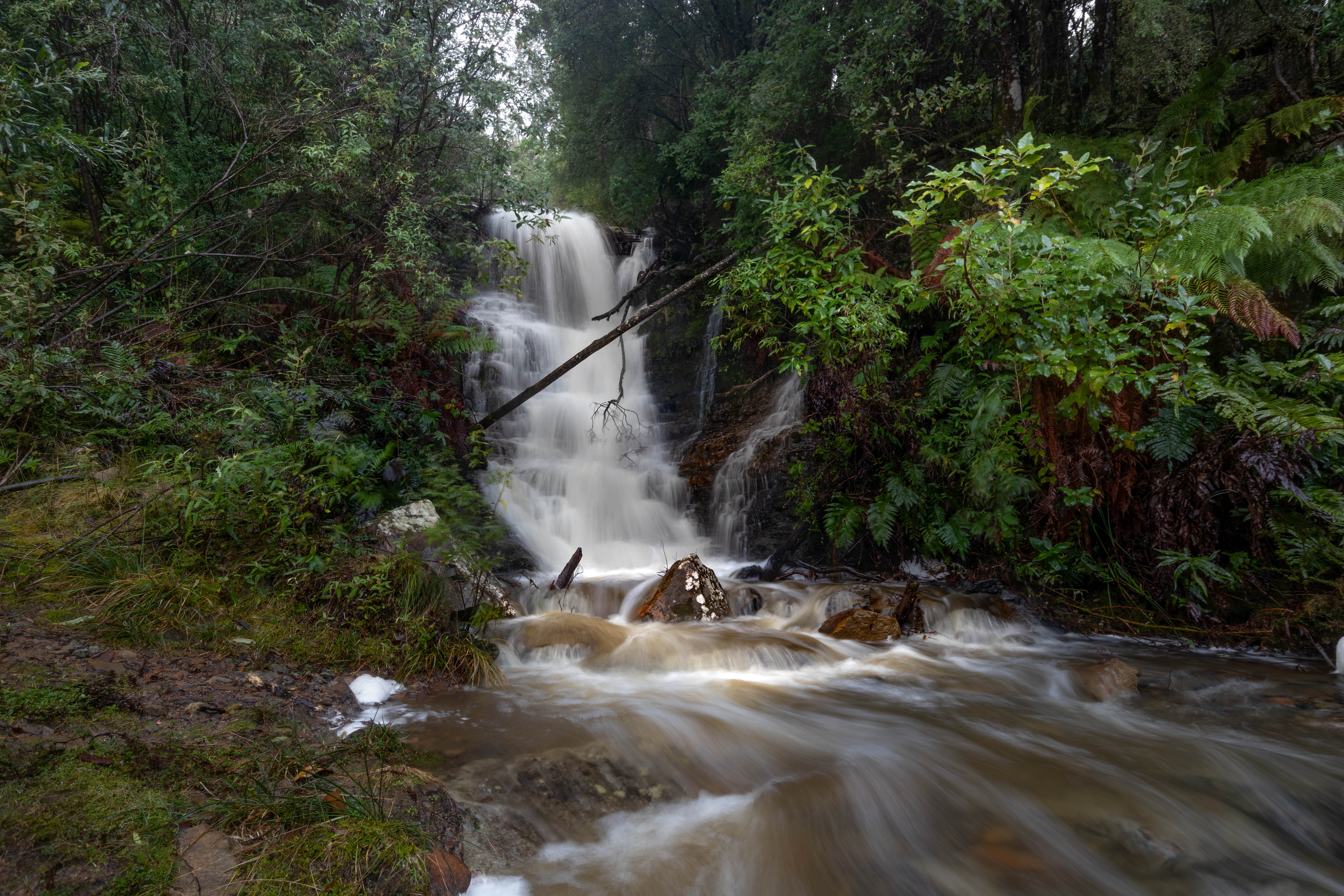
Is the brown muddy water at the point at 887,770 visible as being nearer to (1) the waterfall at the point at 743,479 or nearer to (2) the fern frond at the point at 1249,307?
(2) the fern frond at the point at 1249,307

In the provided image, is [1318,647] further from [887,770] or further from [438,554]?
[438,554]

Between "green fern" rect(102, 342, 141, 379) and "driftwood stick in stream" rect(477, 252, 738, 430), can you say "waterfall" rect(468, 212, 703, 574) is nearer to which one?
"driftwood stick in stream" rect(477, 252, 738, 430)

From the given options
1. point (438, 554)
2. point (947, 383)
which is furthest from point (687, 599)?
point (947, 383)

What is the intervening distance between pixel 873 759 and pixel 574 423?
7.56m

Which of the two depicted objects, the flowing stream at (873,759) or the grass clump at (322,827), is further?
the flowing stream at (873,759)

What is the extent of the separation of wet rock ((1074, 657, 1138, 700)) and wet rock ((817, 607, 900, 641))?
53.3 inches

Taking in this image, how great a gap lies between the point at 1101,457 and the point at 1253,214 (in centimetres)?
183

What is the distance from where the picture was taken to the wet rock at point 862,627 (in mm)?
5301

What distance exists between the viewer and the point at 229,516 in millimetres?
4355

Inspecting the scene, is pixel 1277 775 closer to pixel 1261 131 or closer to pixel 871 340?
pixel 871 340

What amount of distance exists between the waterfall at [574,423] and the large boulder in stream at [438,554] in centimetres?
95

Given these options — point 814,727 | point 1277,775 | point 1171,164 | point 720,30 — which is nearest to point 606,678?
point 814,727

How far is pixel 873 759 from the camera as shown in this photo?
3.40 meters

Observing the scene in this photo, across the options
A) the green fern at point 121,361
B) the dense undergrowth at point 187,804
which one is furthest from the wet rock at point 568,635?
the green fern at point 121,361
